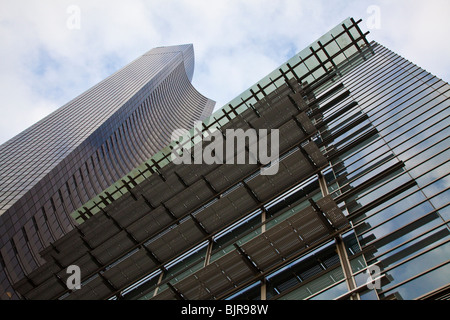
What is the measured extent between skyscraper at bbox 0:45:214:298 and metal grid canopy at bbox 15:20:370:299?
10.3 m

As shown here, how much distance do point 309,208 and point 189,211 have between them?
1074 centimetres

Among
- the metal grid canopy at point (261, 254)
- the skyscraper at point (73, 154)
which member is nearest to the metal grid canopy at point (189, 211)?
the metal grid canopy at point (261, 254)

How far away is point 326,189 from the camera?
18609 millimetres

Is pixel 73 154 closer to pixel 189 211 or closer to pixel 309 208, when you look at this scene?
pixel 189 211

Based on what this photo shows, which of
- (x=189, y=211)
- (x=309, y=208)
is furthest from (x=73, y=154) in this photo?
(x=309, y=208)

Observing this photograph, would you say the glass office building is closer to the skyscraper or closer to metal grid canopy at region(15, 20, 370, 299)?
metal grid canopy at region(15, 20, 370, 299)

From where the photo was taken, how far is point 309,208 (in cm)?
1573

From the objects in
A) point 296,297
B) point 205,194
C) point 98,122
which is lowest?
point 296,297

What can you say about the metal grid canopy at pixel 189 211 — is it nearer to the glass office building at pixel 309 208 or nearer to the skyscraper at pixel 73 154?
the glass office building at pixel 309 208

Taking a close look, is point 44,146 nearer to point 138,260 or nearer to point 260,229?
point 138,260

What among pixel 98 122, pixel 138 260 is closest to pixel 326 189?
pixel 138 260

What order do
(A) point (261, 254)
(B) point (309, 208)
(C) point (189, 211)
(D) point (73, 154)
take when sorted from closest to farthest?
(B) point (309, 208)
(A) point (261, 254)
(C) point (189, 211)
(D) point (73, 154)

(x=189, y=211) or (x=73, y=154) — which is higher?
(x=73, y=154)

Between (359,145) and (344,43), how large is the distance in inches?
596
